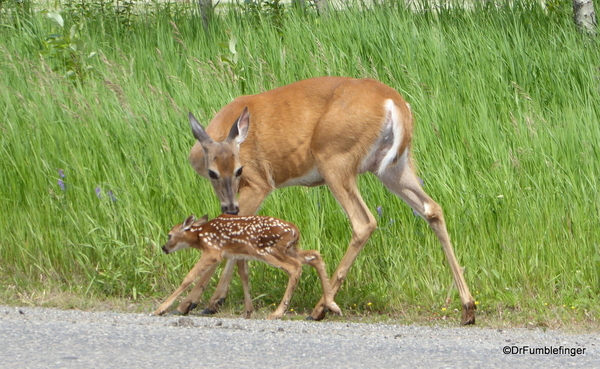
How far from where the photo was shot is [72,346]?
4797 millimetres

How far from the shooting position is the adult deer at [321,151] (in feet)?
21.8

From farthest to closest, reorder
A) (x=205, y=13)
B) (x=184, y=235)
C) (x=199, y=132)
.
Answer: (x=205, y=13), (x=199, y=132), (x=184, y=235)

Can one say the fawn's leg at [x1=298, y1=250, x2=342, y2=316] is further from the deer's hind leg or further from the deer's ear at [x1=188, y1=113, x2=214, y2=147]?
the deer's ear at [x1=188, y1=113, x2=214, y2=147]

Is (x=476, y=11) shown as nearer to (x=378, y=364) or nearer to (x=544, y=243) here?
(x=544, y=243)

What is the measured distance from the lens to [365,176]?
7.73 meters

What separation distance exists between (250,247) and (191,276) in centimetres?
46

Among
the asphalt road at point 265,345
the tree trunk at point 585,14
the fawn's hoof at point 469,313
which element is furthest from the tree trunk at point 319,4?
the asphalt road at point 265,345

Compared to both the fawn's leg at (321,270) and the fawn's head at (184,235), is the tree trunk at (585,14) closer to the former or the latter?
the fawn's leg at (321,270)

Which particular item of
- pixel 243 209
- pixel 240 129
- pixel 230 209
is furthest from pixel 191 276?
pixel 240 129

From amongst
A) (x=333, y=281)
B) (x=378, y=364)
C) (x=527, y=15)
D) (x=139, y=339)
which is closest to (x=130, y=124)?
(x=333, y=281)

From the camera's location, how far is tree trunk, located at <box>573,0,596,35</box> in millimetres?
10414

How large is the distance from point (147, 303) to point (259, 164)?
1.35 meters

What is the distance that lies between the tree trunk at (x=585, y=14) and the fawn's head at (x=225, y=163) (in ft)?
17.6

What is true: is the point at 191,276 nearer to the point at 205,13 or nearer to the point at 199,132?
the point at 199,132
